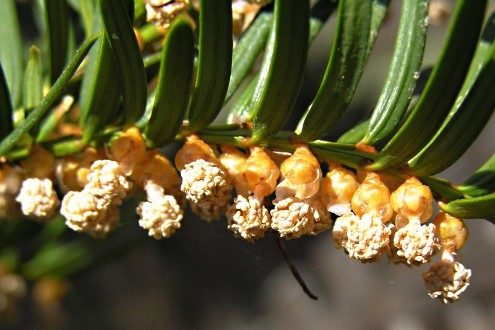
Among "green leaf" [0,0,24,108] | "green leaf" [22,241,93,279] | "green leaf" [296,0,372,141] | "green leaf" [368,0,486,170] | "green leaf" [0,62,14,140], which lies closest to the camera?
"green leaf" [368,0,486,170]

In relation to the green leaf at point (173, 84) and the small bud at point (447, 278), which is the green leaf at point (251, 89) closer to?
the green leaf at point (173, 84)

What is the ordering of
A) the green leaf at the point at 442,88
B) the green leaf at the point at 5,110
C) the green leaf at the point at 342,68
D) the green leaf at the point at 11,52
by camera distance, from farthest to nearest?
the green leaf at the point at 11,52 → the green leaf at the point at 5,110 → the green leaf at the point at 342,68 → the green leaf at the point at 442,88

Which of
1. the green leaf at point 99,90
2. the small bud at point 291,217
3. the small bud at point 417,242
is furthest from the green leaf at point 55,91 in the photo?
the small bud at point 417,242

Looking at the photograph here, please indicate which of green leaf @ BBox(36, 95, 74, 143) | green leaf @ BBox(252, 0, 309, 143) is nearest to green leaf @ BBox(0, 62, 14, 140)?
green leaf @ BBox(36, 95, 74, 143)

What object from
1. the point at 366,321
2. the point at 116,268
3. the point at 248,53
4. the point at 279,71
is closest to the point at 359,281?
the point at 366,321

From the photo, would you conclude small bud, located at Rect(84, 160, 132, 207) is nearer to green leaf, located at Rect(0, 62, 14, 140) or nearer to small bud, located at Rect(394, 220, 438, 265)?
green leaf, located at Rect(0, 62, 14, 140)

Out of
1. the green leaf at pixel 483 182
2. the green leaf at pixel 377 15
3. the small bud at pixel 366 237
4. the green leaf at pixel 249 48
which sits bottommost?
the small bud at pixel 366 237
